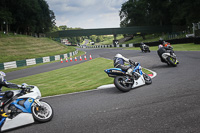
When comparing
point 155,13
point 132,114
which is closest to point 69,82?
point 132,114

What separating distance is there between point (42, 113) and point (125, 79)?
3371 mm

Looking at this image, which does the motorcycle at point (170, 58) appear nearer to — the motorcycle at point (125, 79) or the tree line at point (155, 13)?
the motorcycle at point (125, 79)

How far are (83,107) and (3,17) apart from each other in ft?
165

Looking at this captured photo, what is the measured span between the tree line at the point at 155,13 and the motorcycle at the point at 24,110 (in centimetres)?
5632

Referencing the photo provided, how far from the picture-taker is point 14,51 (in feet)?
122

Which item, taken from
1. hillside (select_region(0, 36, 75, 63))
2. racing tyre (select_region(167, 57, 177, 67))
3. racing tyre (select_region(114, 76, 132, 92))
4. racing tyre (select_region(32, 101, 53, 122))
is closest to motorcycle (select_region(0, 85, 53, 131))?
racing tyre (select_region(32, 101, 53, 122))

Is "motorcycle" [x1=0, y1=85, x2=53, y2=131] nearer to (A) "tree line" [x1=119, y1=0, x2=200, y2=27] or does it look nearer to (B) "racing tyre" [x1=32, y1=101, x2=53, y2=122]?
(B) "racing tyre" [x1=32, y1=101, x2=53, y2=122]

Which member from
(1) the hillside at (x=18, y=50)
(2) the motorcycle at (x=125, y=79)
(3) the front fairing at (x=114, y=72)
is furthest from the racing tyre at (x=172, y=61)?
(1) the hillside at (x=18, y=50)

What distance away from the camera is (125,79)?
7285 mm

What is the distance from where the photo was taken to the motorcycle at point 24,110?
4.75 meters

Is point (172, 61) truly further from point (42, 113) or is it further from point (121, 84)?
point (42, 113)

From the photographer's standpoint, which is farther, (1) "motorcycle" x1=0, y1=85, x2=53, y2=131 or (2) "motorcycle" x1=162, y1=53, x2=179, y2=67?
(2) "motorcycle" x1=162, y1=53, x2=179, y2=67

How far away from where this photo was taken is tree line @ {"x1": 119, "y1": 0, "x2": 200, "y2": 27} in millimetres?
67981

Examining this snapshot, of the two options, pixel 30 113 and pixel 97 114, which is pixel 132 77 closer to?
pixel 97 114
